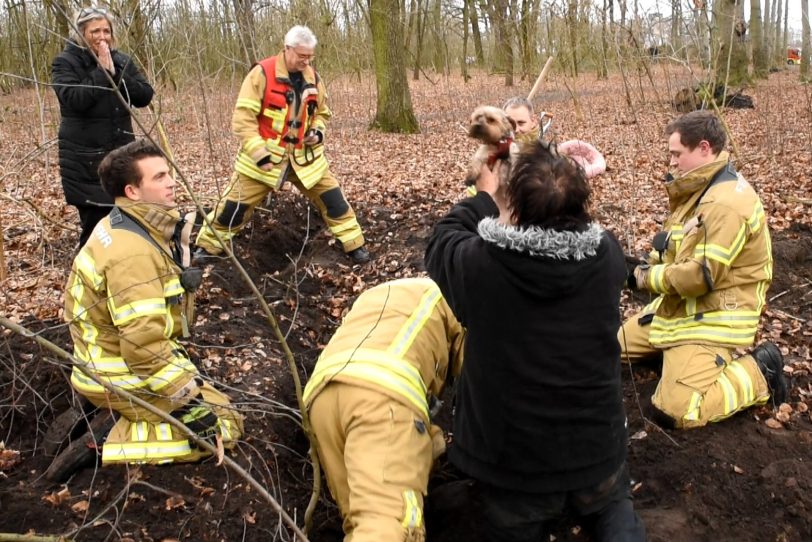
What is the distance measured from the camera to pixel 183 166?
9.58 metres

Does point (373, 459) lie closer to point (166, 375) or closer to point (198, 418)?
point (198, 418)

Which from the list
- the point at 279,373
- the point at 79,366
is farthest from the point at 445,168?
the point at 79,366

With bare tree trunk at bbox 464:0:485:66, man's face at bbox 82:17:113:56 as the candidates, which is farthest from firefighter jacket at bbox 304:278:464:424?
bare tree trunk at bbox 464:0:485:66

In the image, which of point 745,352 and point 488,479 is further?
point 745,352

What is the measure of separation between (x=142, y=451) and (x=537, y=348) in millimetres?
2042

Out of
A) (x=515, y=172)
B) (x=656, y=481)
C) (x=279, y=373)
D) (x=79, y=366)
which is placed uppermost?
(x=515, y=172)

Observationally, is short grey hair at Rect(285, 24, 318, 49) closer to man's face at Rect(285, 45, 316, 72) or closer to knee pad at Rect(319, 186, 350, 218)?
man's face at Rect(285, 45, 316, 72)

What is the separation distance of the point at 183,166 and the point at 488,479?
8.29 meters

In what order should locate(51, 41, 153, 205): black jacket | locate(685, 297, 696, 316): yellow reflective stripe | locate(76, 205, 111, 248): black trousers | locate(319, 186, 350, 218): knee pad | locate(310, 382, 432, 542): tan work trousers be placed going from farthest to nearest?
locate(319, 186, 350, 218): knee pad, locate(76, 205, 111, 248): black trousers, locate(51, 41, 153, 205): black jacket, locate(685, 297, 696, 316): yellow reflective stripe, locate(310, 382, 432, 542): tan work trousers

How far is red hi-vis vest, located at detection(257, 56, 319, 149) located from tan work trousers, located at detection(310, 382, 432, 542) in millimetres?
3564

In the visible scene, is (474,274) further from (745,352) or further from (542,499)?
(745,352)

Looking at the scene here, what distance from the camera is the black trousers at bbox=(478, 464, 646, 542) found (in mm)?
2496

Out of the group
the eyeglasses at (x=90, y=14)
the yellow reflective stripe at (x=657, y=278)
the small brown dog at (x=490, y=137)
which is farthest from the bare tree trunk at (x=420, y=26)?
the small brown dog at (x=490, y=137)

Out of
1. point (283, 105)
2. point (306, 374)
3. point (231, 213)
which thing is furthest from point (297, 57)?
point (306, 374)
